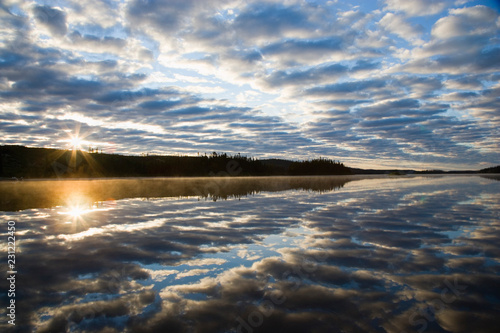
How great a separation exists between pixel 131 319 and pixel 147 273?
2.10m

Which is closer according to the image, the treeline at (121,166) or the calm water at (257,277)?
the calm water at (257,277)

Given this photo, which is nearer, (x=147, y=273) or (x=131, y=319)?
(x=131, y=319)

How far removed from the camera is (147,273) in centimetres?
664

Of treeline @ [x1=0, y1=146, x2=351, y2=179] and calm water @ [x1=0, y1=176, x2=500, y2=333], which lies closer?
calm water @ [x1=0, y1=176, x2=500, y2=333]

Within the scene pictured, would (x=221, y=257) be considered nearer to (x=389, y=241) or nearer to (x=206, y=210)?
(x=389, y=241)

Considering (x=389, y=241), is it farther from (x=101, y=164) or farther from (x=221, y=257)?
(x=101, y=164)

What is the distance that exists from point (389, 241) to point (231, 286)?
17.9 feet

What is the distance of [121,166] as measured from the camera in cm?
11025

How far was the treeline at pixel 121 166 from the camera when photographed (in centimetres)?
10006

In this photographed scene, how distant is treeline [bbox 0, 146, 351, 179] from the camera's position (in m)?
100

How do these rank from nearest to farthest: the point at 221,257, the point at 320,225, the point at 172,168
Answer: the point at 221,257 → the point at 320,225 → the point at 172,168

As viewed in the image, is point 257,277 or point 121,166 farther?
point 121,166

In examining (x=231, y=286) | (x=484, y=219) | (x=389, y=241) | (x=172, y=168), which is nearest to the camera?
(x=231, y=286)

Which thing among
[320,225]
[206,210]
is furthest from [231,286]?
[206,210]
